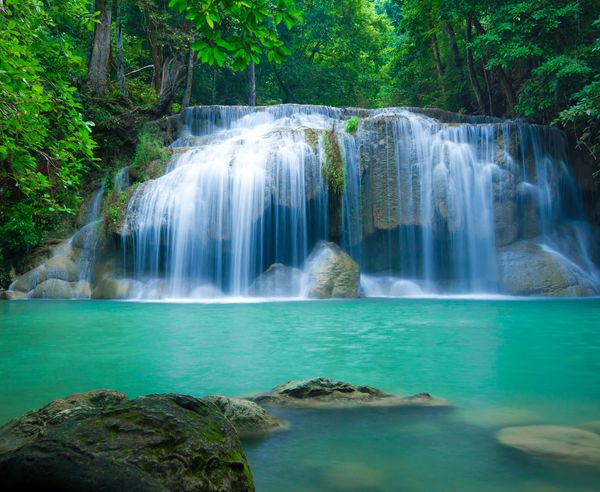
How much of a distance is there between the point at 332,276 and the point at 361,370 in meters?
8.07

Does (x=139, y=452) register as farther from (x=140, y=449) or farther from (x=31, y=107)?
(x=31, y=107)

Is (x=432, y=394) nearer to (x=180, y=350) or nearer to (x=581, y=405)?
(x=581, y=405)

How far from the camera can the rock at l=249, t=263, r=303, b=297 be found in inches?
547

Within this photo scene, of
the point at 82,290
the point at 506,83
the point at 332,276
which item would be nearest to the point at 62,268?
the point at 82,290

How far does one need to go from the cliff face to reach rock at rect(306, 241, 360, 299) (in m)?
1.28

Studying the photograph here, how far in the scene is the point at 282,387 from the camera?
4238 mm

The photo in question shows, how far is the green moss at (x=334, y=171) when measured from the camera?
15.1 m

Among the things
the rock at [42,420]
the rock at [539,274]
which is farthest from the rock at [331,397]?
the rock at [539,274]

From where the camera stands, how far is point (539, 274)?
557 inches

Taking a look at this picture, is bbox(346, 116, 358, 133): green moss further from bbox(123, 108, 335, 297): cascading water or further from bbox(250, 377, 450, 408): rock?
bbox(250, 377, 450, 408): rock

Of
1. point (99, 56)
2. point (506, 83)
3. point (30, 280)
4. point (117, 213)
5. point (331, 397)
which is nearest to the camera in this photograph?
point (331, 397)

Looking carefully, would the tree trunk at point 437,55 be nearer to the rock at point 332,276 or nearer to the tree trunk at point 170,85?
the tree trunk at point 170,85

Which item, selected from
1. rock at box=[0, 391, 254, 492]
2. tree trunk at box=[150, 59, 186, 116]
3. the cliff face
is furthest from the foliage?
tree trunk at box=[150, 59, 186, 116]

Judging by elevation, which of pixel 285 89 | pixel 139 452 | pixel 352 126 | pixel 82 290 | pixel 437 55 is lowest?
pixel 139 452
